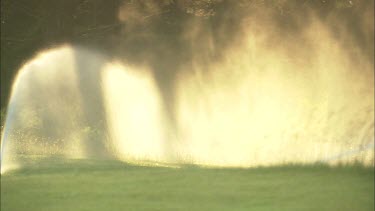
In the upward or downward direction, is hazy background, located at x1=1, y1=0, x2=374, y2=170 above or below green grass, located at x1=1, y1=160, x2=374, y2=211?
above

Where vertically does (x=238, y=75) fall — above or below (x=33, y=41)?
below

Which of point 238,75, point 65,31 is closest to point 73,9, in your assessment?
point 65,31

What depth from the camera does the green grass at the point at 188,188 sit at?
805cm

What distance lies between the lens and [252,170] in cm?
1094

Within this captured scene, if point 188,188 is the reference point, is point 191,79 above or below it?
above

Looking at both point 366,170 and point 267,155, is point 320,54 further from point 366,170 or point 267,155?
point 366,170

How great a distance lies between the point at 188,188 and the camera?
905cm

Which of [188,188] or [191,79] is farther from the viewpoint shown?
[191,79]

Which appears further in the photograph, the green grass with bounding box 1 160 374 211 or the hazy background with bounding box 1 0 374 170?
the hazy background with bounding box 1 0 374 170

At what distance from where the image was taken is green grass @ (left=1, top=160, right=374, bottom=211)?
26.4ft

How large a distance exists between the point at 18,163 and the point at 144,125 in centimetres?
303

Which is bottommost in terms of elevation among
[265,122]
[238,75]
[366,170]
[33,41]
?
[366,170]

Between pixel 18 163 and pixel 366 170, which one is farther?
A: pixel 18 163

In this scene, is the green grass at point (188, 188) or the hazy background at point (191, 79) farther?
the hazy background at point (191, 79)
